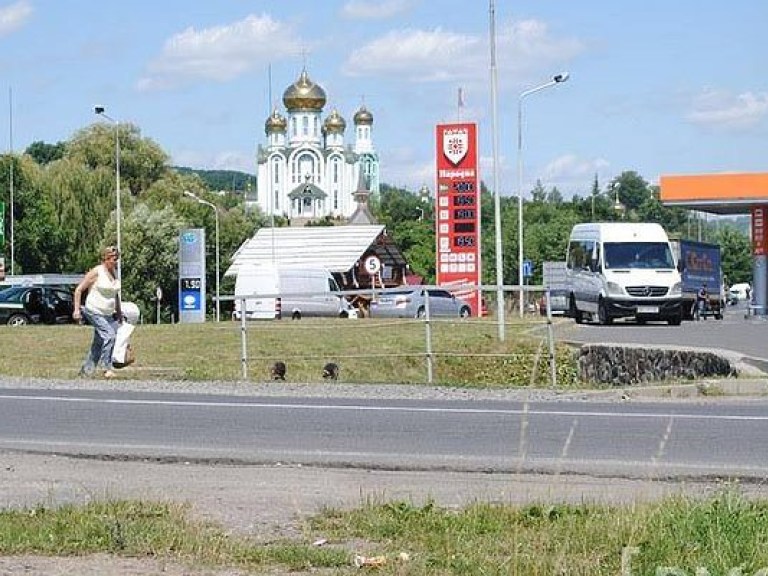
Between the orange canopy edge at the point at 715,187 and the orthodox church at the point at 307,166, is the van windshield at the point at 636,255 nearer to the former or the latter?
the orange canopy edge at the point at 715,187

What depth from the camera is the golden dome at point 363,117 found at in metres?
192

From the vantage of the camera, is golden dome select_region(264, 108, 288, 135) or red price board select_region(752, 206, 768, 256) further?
golden dome select_region(264, 108, 288, 135)

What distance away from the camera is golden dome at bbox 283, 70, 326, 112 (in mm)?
165625

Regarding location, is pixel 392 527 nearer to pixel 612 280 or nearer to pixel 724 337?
pixel 724 337

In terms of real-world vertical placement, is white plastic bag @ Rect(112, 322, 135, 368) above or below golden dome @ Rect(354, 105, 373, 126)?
below

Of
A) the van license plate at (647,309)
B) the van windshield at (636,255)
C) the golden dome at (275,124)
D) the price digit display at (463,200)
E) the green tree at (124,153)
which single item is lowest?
the van license plate at (647,309)

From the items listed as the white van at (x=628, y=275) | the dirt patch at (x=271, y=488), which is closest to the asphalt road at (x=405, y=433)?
the dirt patch at (x=271, y=488)

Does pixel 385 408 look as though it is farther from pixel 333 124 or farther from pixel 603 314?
pixel 333 124

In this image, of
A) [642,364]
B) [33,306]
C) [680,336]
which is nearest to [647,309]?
[680,336]

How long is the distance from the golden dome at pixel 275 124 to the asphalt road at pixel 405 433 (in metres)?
157

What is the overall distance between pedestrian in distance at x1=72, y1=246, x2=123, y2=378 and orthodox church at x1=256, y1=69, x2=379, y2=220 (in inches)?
5788

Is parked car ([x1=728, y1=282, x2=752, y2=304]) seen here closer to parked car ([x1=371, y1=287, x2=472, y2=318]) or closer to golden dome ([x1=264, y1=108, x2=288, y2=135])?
golden dome ([x1=264, y1=108, x2=288, y2=135])

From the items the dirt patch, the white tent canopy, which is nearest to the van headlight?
the dirt patch

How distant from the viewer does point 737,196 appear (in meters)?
57.9
